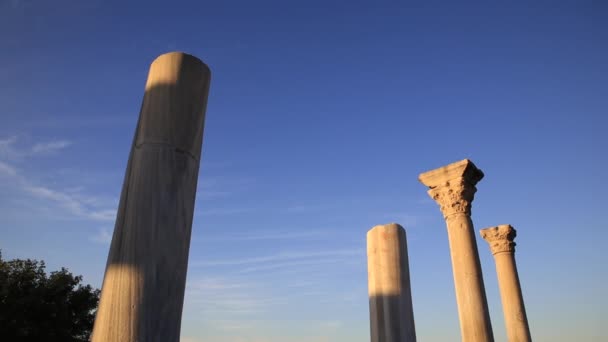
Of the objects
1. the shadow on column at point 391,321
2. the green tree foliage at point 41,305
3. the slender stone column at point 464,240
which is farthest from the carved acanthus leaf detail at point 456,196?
the green tree foliage at point 41,305

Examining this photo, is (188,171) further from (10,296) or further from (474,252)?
(10,296)

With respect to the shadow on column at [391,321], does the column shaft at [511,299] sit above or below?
above

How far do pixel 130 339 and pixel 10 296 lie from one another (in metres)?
37.4

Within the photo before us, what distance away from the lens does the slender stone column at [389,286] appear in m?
9.56

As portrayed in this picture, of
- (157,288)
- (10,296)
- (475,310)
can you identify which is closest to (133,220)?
(157,288)

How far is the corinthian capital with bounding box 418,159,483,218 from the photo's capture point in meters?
18.3

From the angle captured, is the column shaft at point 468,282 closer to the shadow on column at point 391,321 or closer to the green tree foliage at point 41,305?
the shadow on column at point 391,321

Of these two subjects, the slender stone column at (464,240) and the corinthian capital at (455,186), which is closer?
the slender stone column at (464,240)

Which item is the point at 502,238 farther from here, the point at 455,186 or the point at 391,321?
the point at 391,321

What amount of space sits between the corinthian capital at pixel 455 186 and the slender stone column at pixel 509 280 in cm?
828

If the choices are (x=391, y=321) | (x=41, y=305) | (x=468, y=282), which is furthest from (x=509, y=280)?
(x=41, y=305)

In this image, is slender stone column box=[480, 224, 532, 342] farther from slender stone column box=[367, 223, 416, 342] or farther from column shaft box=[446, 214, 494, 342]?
slender stone column box=[367, 223, 416, 342]

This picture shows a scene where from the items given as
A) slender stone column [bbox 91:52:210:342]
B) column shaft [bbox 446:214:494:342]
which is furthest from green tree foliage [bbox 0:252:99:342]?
slender stone column [bbox 91:52:210:342]

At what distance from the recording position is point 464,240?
58.0 feet
